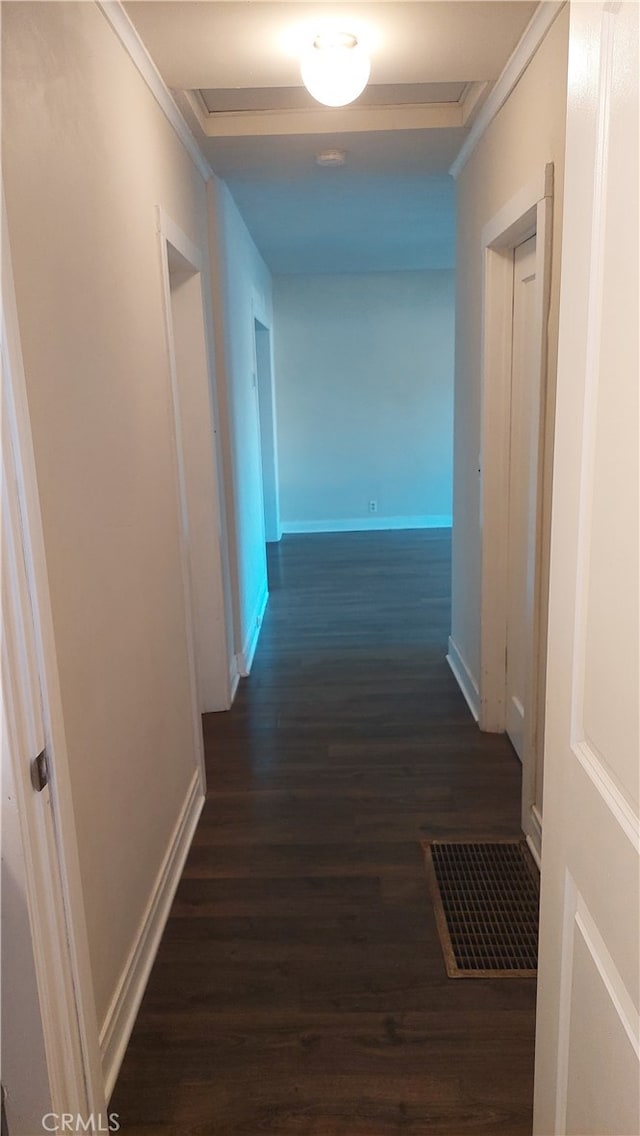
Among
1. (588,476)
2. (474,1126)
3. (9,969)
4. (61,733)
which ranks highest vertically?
(588,476)

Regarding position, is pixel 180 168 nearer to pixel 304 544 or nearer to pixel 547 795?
pixel 547 795

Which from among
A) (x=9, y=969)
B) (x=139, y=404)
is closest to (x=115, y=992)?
(x=9, y=969)

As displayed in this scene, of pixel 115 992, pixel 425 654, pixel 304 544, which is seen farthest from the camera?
pixel 304 544

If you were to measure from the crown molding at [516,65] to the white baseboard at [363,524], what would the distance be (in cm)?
457

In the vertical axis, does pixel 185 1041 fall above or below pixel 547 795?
below

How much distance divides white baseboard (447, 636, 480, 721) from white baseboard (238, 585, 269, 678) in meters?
1.08

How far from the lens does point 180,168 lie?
274 centimetres

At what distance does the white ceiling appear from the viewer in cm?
194

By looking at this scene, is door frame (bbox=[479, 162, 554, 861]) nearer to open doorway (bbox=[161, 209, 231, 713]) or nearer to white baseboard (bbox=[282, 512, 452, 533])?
open doorway (bbox=[161, 209, 231, 713])

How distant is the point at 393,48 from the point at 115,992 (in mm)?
2570

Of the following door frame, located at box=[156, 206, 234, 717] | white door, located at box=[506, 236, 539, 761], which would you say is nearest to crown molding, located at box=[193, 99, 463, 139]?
door frame, located at box=[156, 206, 234, 717]

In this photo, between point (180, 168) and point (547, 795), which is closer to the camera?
point (547, 795)

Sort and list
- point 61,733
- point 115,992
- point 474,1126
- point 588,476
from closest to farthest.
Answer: point 588,476, point 61,733, point 474,1126, point 115,992

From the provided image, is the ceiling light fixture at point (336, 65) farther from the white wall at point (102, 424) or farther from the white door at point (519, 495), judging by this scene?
the white door at point (519, 495)
